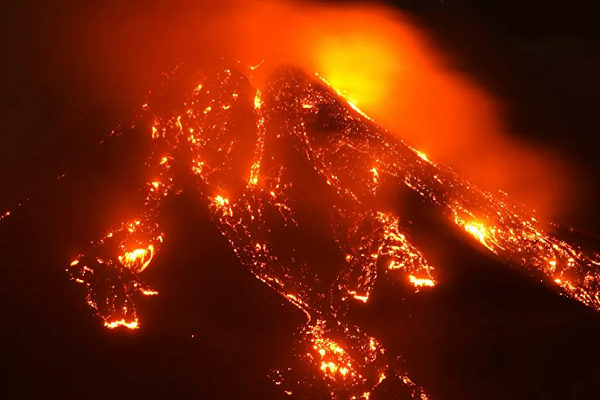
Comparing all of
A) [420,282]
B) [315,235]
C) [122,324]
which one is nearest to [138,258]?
[122,324]

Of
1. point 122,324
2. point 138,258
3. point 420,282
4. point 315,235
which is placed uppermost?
point 315,235

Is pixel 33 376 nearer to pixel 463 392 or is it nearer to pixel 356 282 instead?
pixel 356 282

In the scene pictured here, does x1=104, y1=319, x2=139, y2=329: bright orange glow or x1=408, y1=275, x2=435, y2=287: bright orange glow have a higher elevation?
x1=408, y1=275, x2=435, y2=287: bright orange glow

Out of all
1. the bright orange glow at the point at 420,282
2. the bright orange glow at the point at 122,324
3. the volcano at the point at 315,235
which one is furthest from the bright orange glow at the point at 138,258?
the bright orange glow at the point at 420,282

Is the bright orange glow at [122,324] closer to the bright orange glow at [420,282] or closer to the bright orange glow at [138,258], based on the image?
the bright orange glow at [138,258]

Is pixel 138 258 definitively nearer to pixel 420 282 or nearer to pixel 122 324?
pixel 122 324

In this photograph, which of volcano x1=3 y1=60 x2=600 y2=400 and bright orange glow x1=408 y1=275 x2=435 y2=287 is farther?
bright orange glow x1=408 y1=275 x2=435 y2=287

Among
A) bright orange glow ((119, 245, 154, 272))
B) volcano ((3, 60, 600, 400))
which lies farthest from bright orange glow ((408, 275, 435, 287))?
bright orange glow ((119, 245, 154, 272))

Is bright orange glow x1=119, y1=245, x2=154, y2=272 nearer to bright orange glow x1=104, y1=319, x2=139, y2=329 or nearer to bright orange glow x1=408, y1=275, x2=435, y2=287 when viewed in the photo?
bright orange glow x1=104, y1=319, x2=139, y2=329

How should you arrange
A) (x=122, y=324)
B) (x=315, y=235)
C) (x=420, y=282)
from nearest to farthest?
(x=122, y=324) → (x=420, y=282) → (x=315, y=235)
